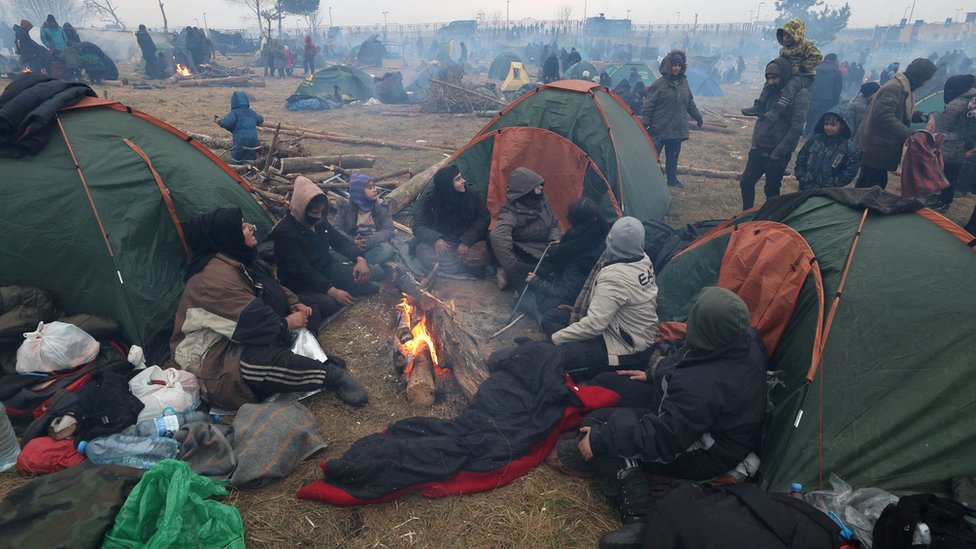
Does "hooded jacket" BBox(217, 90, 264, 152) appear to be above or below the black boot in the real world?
above

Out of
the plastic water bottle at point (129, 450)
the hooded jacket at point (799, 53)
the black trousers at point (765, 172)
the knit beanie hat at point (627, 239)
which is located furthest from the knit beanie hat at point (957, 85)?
the plastic water bottle at point (129, 450)

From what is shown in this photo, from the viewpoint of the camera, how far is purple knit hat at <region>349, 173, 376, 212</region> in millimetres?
7176

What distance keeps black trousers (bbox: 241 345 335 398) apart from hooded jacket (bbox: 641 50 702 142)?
8.12 m

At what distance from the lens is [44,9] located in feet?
197

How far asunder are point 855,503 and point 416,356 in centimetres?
361

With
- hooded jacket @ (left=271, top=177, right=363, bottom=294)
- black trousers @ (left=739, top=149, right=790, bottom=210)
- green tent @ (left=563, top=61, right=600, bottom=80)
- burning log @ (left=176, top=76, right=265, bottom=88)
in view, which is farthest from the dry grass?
burning log @ (left=176, top=76, right=265, bottom=88)

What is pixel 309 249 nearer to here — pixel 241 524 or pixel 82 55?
pixel 241 524

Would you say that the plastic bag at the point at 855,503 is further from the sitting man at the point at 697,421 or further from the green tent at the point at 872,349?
the sitting man at the point at 697,421

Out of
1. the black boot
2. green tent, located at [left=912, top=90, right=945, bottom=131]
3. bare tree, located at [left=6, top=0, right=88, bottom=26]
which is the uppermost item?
bare tree, located at [left=6, top=0, right=88, bottom=26]

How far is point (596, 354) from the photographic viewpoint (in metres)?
4.64

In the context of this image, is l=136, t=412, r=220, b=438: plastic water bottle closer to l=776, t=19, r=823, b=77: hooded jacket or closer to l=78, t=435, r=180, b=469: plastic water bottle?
l=78, t=435, r=180, b=469: plastic water bottle

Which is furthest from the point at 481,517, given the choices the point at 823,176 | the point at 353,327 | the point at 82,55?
the point at 82,55

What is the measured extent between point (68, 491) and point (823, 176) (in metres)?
8.70

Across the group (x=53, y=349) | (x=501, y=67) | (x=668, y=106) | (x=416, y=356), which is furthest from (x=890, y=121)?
(x=501, y=67)
